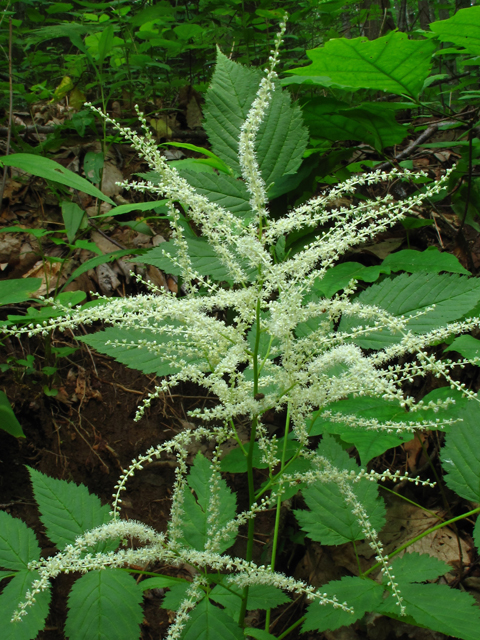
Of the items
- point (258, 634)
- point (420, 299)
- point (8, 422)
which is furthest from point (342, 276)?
point (8, 422)

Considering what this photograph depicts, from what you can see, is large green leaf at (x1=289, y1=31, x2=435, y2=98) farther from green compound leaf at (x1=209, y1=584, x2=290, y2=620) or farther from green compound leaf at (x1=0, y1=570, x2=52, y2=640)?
green compound leaf at (x1=0, y1=570, x2=52, y2=640)

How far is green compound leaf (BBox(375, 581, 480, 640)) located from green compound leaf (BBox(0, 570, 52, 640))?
121 cm

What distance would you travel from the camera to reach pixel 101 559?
59.7 inches

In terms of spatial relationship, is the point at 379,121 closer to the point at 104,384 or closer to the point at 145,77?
the point at 104,384

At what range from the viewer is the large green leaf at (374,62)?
2.07 meters

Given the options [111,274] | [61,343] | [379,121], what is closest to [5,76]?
[111,274]

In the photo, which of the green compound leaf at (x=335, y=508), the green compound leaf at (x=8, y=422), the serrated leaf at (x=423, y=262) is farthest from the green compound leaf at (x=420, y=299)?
the green compound leaf at (x=8, y=422)

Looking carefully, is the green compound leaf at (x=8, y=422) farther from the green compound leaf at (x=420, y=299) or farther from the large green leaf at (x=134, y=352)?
the green compound leaf at (x=420, y=299)

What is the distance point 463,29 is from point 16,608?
2.98 meters

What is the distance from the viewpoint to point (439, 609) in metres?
1.48

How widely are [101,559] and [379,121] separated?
2493 millimetres

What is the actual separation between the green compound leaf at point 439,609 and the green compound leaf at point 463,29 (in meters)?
2.26

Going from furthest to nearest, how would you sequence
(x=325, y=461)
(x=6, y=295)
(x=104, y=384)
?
(x=104, y=384) < (x=6, y=295) < (x=325, y=461)

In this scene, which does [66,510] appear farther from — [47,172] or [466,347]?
[466,347]
